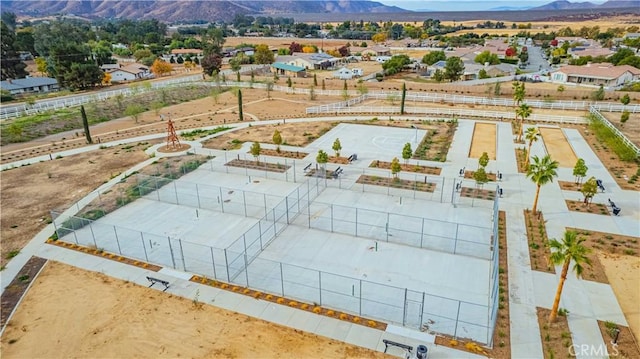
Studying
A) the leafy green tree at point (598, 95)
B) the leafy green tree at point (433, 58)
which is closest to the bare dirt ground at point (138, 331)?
the leafy green tree at point (598, 95)

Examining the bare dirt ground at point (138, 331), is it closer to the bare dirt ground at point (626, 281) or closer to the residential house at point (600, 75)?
the bare dirt ground at point (626, 281)

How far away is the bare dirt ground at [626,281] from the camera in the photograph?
59.8 feet

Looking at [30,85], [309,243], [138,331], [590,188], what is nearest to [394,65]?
[590,188]

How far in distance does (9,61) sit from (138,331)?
10977 centimetres

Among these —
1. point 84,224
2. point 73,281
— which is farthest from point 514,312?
point 84,224

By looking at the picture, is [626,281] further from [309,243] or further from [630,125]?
[630,125]

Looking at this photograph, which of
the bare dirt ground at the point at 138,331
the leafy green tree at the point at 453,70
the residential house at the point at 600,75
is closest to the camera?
the bare dirt ground at the point at 138,331

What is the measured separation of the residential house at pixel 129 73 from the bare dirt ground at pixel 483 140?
89.1 meters

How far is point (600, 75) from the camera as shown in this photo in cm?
7556

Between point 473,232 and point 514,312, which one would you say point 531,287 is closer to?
point 514,312

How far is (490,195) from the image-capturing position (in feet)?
101

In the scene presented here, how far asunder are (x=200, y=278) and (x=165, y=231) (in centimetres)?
621

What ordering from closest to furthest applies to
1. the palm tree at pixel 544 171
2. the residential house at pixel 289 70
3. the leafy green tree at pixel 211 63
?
the palm tree at pixel 544 171, the leafy green tree at pixel 211 63, the residential house at pixel 289 70

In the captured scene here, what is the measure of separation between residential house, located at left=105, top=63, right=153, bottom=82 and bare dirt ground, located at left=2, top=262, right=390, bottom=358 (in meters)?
94.5
